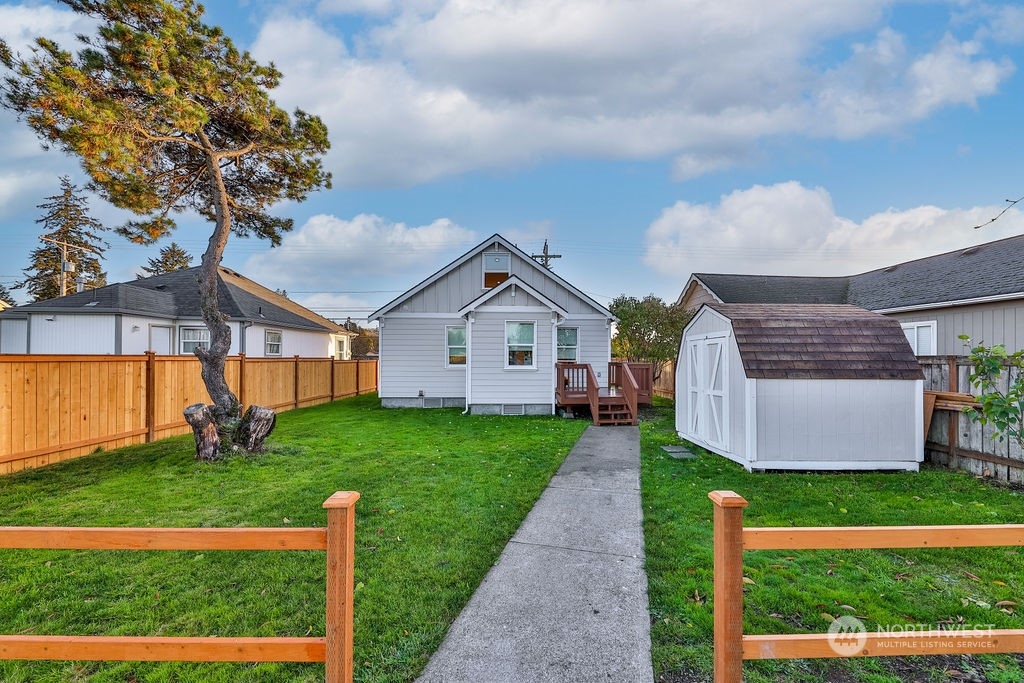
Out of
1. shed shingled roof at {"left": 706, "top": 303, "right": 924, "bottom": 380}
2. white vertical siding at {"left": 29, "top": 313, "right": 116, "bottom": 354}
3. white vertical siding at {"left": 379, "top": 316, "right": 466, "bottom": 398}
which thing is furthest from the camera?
white vertical siding at {"left": 379, "top": 316, "right": 466, "bottom": 398}

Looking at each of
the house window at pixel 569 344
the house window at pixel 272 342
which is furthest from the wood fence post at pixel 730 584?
the house window at pixel 272 342

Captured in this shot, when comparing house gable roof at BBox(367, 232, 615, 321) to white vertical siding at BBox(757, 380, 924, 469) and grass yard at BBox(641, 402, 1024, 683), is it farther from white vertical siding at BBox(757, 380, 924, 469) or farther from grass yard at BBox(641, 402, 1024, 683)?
grass yard at BBox(641, 402, 1024, 683)

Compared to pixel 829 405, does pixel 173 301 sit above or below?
above

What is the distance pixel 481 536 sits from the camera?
4.18m

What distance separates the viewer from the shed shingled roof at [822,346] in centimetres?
667

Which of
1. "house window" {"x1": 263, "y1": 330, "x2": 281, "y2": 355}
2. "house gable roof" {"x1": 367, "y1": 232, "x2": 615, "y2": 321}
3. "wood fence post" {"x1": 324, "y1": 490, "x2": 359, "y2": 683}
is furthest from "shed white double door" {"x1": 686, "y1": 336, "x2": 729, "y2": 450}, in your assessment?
"house window" {"x1": 263, "y1": 330, "x2": 281, "y2": 355}

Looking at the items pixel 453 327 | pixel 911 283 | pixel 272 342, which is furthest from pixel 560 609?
pixel 272 342

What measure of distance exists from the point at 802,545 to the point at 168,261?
4777 centimetres

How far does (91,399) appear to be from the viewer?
710cm

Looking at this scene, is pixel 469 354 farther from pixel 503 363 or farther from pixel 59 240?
pixel 59 240

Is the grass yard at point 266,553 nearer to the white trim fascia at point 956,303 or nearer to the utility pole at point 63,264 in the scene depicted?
the white trim fascia at point 956,303

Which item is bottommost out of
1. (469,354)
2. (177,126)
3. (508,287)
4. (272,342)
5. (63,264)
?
(469,354)

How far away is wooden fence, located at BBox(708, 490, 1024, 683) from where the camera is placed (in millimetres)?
1829

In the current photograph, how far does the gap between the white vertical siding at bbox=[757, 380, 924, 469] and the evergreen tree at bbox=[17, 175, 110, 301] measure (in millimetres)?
37506
